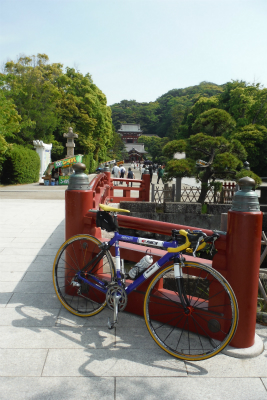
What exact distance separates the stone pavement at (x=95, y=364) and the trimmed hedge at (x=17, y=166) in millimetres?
18827

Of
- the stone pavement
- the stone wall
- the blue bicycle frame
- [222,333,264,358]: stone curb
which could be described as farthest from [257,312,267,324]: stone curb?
the stone wall

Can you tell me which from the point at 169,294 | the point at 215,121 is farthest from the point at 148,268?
the point at 215,121

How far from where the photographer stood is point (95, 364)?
2.63m

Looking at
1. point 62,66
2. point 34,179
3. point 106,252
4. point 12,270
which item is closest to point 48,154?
point 34,179

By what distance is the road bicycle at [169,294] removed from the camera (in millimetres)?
2762

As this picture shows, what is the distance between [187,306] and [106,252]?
35.4 inches

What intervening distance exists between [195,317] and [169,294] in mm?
319

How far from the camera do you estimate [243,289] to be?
2.85 meters

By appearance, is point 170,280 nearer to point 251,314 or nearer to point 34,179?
point 251,314

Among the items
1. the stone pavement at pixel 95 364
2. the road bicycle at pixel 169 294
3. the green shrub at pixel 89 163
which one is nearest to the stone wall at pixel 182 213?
the road bicycle at pixel 169 294

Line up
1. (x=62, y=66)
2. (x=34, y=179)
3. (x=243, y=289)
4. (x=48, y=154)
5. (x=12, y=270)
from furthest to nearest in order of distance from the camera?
(x=62, y=66) < (x=48, y=154) < (x=34, y=179) < (x=12, y=270) < (x=243, y=289)

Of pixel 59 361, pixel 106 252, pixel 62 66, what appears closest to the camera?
pixel 59 361

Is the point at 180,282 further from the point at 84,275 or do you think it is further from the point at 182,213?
the point at 182,213

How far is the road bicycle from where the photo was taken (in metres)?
2.76
